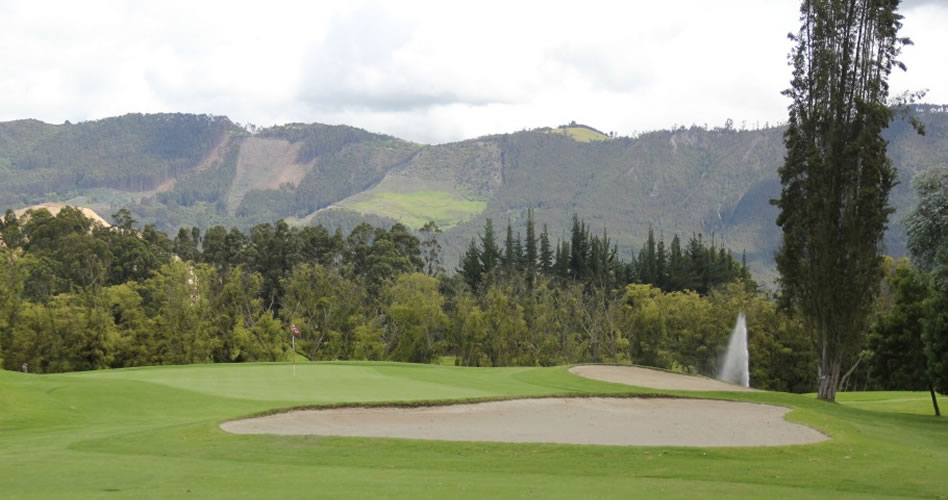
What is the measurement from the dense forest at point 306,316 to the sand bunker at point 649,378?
2937 centimetres

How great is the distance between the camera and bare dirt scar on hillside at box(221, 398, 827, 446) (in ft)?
70.6

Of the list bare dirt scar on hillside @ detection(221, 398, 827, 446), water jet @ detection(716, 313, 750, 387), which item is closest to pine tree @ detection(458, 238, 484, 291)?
water jet @ detection(716, 313, 750, 387)

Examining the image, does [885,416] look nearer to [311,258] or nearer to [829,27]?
[829,27]

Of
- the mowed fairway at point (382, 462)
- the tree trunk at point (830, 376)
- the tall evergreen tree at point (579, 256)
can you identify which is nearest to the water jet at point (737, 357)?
the tree trunk at point (830, 376)

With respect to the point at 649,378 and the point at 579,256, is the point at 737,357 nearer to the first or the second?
the point at 649,378

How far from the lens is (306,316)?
7775 cm

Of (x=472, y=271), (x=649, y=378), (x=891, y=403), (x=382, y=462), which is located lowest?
(x=891, y=403)

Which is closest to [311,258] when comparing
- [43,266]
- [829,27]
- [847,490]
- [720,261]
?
[43,266]

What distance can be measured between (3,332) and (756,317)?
56.5 metres

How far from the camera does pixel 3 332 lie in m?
62.4

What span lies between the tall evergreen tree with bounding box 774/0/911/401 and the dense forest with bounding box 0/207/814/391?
3249 centimetres

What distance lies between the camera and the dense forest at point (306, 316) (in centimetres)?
6372

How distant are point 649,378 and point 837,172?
1234cm

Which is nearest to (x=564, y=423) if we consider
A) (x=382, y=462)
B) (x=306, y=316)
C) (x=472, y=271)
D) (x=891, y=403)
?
(x=382, y=462)
